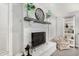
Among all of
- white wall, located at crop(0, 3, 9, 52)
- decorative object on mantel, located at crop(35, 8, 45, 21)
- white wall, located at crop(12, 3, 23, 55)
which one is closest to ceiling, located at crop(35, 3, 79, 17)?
decorative object on mantel, located at crop(35, 8, 45, 21)

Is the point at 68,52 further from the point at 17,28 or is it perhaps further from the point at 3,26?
the point at 3,26

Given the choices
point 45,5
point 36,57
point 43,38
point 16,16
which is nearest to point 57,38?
point 43,38

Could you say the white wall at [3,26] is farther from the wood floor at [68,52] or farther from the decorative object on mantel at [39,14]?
the wood floor at [68,52]

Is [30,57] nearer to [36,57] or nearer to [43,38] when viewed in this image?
[36,57]

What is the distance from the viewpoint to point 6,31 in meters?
1.82

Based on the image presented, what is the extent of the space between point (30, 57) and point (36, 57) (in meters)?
0.11

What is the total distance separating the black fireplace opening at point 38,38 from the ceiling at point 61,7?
19.7 inches

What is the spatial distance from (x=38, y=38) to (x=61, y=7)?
2.55ft

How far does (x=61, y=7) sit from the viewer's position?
2.08 m

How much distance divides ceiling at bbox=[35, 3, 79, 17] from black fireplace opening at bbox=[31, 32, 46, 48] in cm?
50

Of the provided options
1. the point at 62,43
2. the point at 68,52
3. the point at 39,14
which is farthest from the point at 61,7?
the point at 68,52

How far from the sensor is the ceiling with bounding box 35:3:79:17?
2.04 m

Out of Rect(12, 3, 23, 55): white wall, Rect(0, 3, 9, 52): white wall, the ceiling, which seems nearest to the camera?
Rect(0, 3, 9, 52): white wall

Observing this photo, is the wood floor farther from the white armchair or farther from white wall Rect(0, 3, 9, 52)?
white wall Rect(0, 3, 9, 52)
